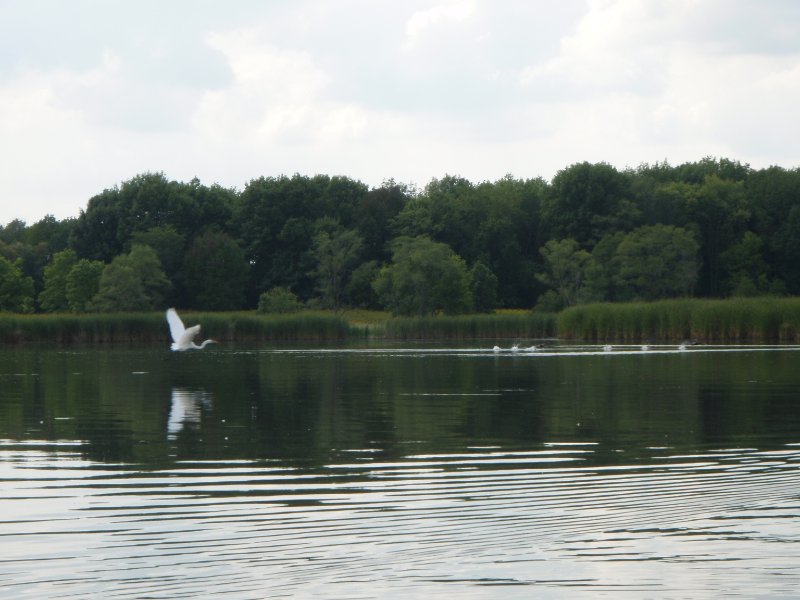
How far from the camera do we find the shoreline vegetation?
176 ft

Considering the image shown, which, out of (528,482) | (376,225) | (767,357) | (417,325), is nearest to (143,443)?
(528,482)

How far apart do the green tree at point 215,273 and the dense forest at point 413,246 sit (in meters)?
0.13

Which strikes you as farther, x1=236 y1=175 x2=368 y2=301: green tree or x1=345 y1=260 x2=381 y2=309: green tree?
x1=236 y1=175 x2=368 y2=301: green tree

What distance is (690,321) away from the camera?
5553 centimetres

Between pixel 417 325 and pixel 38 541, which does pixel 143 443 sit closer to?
pixel 38 541

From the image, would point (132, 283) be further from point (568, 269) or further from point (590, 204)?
point (590, 204)

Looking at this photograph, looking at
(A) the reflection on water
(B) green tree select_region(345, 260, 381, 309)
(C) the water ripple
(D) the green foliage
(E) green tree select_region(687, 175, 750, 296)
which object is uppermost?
(E) green tree select_region(687, 175, 750, 296)

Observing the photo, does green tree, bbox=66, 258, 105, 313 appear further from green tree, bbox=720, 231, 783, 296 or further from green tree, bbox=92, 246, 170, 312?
green tree, bbox=720, 231, 783, 296

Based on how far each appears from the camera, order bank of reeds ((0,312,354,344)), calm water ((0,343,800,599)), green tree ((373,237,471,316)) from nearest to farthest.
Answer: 1. calm water ((0,343,800,599))
2. bank of reeds ((0,312,354,344))
3. green tree ((373,237,471,316))

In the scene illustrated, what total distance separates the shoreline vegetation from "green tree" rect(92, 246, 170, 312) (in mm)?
19851

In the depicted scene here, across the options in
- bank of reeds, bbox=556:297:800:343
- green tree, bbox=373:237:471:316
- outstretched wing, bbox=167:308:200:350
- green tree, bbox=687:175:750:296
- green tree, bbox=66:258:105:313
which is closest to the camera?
outstretched wing, bbox=167:308:200:350

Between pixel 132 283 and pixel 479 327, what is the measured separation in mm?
30475

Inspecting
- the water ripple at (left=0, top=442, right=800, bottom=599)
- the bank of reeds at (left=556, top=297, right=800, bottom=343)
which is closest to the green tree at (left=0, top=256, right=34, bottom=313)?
the bank of reeds at (left=556, top=297, right=800, bottom=343)

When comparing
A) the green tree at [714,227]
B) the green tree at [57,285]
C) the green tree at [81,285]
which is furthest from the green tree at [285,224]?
the green tree at [714,227]
